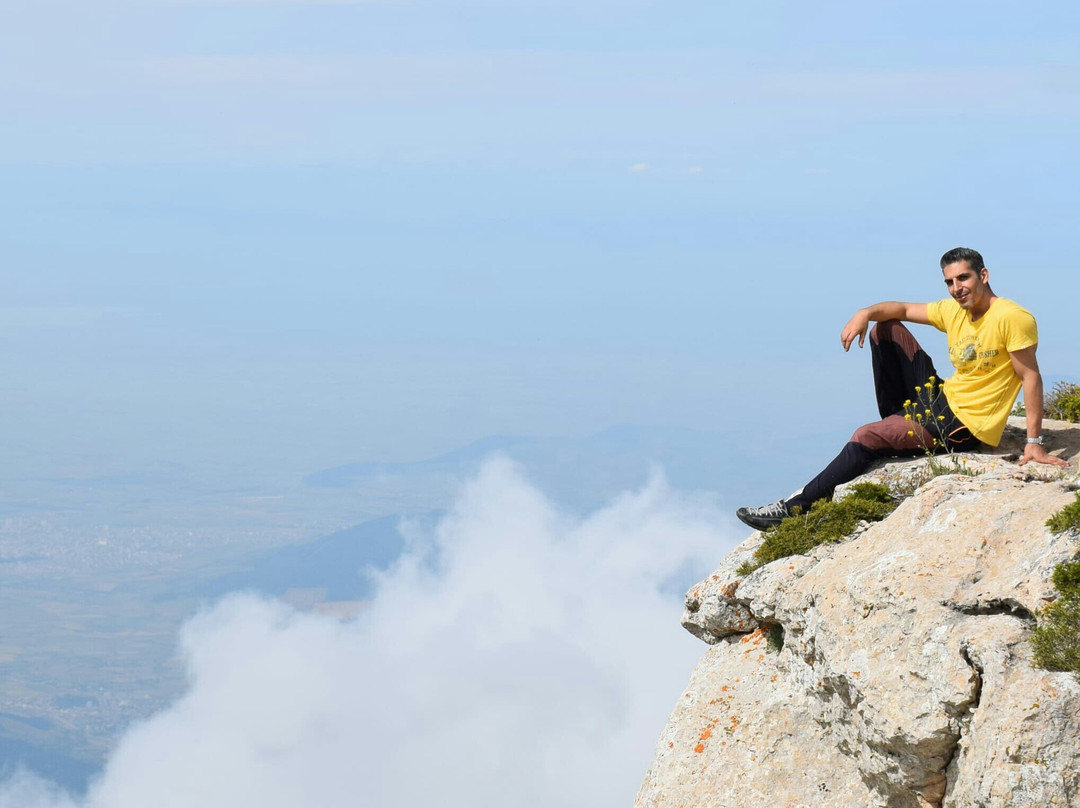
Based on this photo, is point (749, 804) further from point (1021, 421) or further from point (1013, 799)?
point (1021, 421)

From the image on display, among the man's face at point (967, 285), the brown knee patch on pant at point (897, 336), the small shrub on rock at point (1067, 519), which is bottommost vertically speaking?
the small shrub on rock at point (1067, 519)

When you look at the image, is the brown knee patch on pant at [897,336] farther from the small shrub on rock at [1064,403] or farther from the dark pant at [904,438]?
the small shrub on rock at [1064,403]

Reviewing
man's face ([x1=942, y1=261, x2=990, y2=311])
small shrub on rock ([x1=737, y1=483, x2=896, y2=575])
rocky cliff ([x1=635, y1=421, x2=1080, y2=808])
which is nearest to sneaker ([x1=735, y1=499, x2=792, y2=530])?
small shrub on rock ([x1=737, y1=483, x2=896, y2=575])

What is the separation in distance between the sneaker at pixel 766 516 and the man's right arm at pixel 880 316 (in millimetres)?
2028

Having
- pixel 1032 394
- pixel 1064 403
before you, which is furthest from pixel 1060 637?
pixel 1064 403

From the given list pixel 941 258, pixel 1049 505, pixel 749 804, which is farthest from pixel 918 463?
pixel 749 804

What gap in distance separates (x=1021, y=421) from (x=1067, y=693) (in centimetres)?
752

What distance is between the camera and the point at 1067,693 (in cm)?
737

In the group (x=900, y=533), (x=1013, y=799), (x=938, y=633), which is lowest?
(x=1013, y=799)

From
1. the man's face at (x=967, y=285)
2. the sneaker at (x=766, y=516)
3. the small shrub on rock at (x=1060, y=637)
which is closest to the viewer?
the small shrub on rock at (x=1060, y=637)

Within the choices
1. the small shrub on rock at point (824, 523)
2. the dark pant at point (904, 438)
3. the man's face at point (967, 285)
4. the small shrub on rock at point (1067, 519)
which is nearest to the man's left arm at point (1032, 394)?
the man's face at point (967, 285)

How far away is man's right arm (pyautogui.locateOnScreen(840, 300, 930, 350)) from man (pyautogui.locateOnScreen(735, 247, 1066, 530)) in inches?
0.5

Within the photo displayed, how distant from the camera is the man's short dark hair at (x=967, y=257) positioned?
12.1 metres

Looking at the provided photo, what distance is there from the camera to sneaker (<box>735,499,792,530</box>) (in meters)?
12.7
